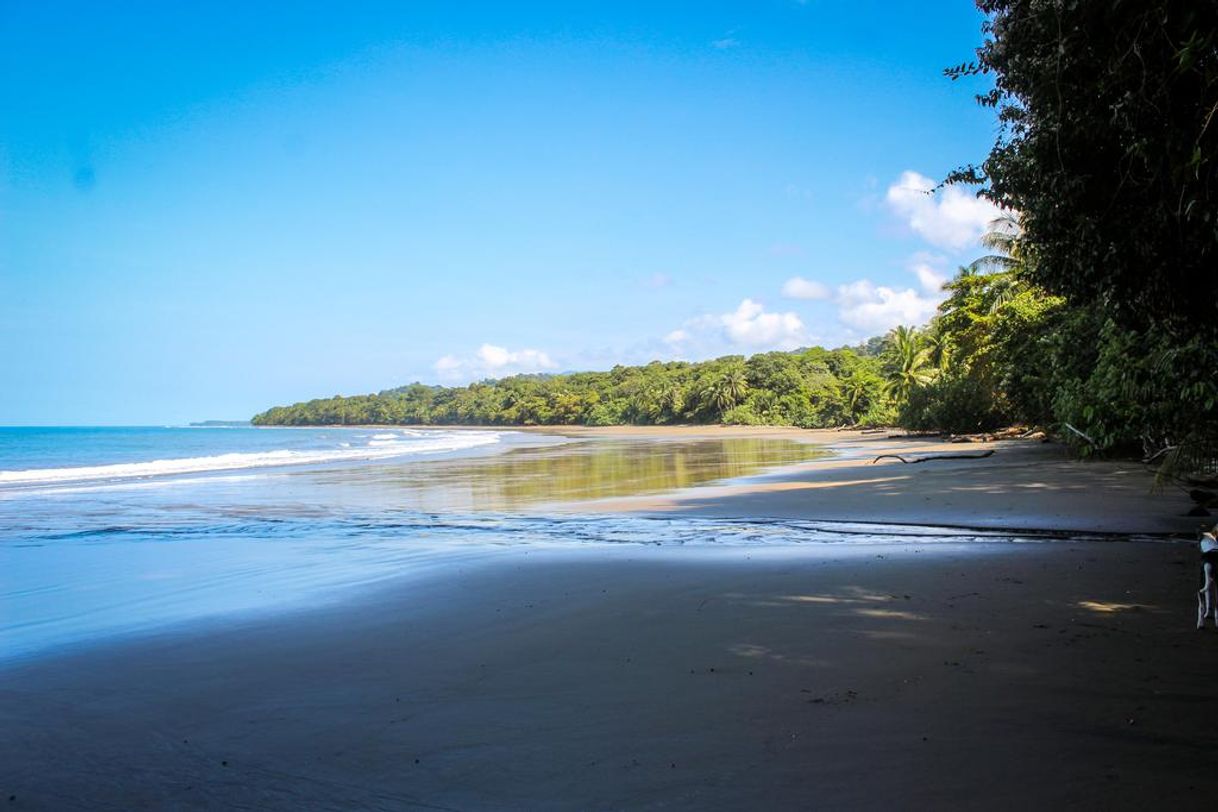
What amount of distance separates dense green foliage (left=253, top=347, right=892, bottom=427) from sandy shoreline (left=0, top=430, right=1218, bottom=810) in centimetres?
5350

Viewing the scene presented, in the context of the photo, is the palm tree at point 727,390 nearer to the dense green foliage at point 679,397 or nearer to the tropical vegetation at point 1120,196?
the dense green foliage at point 679,397

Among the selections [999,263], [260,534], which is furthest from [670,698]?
[999,263]

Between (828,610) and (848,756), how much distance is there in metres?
2.94

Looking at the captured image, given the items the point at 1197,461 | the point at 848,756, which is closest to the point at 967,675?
the point at 848,756

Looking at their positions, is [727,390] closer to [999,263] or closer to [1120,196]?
[999,263]

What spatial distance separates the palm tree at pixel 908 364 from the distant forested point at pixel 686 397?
23.4 inches

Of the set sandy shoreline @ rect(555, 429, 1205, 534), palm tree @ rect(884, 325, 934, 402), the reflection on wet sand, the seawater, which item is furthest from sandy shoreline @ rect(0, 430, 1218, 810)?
palm tree @ rect(884, 325, 934, 402)

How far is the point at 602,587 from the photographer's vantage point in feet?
27.0

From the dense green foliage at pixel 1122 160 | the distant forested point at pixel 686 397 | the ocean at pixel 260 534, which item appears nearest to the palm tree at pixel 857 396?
the distant forested point at pixel 686 397

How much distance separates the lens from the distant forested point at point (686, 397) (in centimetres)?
6819

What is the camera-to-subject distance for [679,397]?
321ft

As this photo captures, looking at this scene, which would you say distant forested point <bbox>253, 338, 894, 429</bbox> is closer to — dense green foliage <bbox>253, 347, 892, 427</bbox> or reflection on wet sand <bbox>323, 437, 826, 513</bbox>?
dense green foliage <bbox>253, 347, 892, 427</bbox>

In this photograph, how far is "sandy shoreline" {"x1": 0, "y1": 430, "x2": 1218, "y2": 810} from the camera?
367 cm

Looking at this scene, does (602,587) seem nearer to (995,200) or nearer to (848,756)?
(848,756)
